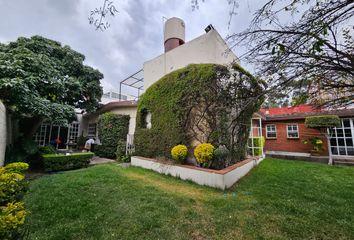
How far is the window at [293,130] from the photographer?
39.2ft

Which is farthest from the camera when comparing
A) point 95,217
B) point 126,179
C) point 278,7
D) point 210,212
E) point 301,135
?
point 301,135

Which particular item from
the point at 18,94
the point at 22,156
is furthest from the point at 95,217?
the point at 22,156

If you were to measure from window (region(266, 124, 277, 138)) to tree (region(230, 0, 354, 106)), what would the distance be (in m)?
11.2

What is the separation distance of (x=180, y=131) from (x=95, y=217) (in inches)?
170

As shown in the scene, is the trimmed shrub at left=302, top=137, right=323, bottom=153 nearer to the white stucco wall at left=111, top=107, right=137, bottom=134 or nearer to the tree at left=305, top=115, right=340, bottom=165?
the tree at left=305, top=115, right=340, bottom=165

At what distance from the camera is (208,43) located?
8.15 metres

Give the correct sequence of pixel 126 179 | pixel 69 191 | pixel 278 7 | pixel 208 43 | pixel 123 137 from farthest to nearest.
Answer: pixel 123 137 < pixel 208 43 < pixel 126 179 < pixel 69 191 < pixel 278 7

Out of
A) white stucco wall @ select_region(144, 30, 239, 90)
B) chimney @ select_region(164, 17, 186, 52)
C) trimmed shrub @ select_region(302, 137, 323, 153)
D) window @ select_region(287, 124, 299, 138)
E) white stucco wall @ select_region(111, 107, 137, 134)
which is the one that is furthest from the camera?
window @ select_region(287, 124, 299, 138)

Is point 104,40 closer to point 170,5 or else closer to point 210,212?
point 170,5

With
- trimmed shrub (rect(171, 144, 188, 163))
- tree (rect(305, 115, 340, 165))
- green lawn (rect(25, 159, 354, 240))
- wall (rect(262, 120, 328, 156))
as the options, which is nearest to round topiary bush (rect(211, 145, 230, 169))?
green lawn (rect(25, 159, 354, 240))

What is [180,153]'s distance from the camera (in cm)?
627

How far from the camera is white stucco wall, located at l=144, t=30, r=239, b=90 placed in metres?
8.02

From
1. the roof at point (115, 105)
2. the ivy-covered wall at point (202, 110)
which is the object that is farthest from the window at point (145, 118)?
the roof at point (115, 105)

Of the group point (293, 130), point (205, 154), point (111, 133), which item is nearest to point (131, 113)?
point (111, 133)
